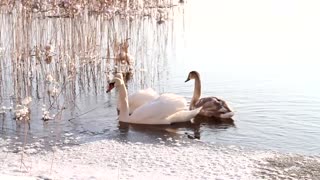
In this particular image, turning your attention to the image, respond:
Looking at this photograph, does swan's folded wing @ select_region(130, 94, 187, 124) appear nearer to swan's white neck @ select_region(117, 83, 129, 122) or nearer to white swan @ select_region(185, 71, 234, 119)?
swan's white neck @ select_region(117, 83, 129, 122)

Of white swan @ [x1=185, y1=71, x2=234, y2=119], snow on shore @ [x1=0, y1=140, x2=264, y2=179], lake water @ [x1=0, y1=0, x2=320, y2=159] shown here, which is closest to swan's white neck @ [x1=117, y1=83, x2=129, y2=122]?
lake water @ [x1=0, y1=0, x2=320, y2=159]

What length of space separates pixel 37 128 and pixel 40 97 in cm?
176

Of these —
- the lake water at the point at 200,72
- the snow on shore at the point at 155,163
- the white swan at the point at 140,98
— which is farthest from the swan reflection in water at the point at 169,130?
the white swan at the point at 140,98

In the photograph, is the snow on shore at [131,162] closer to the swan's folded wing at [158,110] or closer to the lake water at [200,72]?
the lake water at [200,72]

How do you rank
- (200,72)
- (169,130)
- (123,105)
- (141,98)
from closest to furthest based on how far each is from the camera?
(169,130)
(123,105)
(141,98)
(200,72)

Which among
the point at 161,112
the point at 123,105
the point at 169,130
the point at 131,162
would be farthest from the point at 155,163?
the point at 123,105

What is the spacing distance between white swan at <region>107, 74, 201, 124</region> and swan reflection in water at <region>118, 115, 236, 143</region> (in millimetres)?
76

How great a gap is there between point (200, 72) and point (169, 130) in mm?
3853

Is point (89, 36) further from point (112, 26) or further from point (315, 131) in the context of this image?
point (315, 131)

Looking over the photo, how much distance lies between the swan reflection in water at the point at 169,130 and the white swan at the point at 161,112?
76 millimetres

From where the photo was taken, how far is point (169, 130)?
7199 millimetres

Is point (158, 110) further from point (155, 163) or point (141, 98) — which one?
point (155, 163)

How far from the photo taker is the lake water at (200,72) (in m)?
6.86

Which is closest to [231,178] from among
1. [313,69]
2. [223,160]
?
[223,160]
